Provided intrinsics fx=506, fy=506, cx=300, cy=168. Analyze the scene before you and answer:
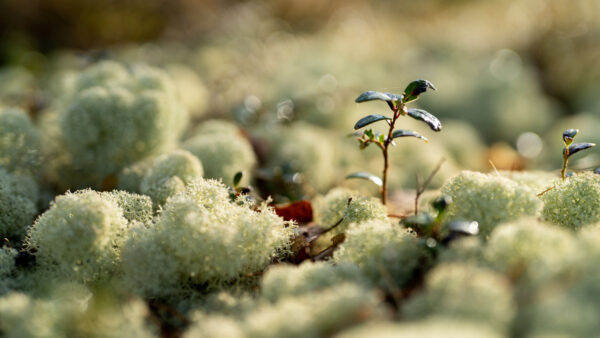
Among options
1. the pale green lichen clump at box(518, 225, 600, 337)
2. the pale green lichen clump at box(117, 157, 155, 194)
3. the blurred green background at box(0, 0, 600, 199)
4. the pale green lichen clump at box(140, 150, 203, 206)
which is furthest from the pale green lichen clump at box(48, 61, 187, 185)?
the pale green lichen clump at box(518, 225, 600, 337)

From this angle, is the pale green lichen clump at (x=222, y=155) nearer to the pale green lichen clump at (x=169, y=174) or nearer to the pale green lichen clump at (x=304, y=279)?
the pale green lichen clump at (x=169, y=174)

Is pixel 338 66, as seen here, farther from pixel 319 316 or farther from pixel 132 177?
pixel 319 316

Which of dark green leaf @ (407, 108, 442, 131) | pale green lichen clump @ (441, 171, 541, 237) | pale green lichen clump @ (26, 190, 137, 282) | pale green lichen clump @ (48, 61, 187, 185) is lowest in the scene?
pale green lichen clump @ (441, 171, 541, 237)

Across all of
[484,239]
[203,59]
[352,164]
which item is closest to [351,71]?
[203,59]

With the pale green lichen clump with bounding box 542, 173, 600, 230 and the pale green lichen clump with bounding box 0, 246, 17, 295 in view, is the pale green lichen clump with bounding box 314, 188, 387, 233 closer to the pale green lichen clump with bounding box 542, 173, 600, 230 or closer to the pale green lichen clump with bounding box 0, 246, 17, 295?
the pale green lichen clump with bounding box 542, 173, 600, 230

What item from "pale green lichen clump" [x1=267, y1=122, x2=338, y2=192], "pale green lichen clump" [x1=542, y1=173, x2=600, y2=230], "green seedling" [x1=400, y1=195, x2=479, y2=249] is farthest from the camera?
"pale green lichen clump" [x1=267, y1=122, x2=338, y2=192]
